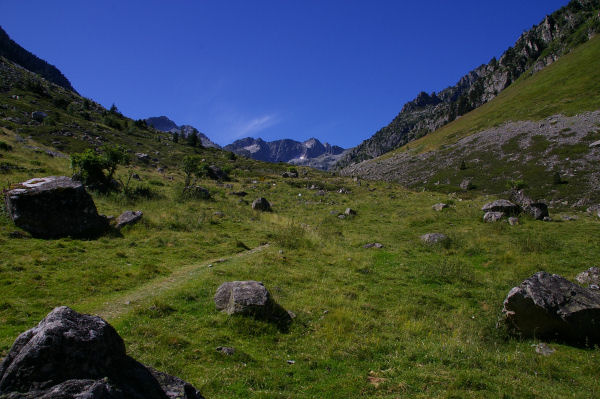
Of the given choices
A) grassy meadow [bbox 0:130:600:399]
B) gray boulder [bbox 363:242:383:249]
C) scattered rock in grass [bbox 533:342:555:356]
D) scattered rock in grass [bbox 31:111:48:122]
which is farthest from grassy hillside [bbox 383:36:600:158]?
scattered rock in grass [bbox 31:111:48:122]

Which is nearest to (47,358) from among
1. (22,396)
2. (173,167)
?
(22,396)

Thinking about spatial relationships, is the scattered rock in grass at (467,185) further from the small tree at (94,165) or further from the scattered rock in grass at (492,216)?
the small tree at (94,165)

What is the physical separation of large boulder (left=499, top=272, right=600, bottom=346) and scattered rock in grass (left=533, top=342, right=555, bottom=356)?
1.70 feet

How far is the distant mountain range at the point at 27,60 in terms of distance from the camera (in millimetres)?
136875

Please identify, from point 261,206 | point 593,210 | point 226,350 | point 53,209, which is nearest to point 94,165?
point 53,209

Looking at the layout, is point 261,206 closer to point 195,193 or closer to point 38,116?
point 195,193

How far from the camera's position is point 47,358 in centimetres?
409

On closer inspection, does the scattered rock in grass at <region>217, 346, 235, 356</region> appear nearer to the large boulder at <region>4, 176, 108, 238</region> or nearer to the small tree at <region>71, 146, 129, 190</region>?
the large boulder at <region>4, 176, 108, 238</region>

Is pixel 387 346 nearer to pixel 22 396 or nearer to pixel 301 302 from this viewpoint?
pixel 301 302

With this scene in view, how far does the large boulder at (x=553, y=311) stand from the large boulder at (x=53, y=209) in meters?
21.3

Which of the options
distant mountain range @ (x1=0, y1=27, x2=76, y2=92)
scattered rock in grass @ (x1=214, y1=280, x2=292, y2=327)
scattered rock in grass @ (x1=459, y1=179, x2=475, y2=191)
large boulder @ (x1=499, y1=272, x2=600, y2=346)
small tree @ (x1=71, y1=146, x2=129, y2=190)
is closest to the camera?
large boulder @ (x1=499, y1=272, x2=600, y2=346)

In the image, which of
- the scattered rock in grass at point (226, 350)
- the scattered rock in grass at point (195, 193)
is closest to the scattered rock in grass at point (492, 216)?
the scattered rock in grass at point (226, 350)

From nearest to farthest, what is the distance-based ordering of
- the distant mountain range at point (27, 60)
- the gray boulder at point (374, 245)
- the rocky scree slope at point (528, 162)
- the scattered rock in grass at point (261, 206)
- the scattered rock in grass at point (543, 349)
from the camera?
the scattered rock in grass at point (543, 349), the gray boulder at point (374, 245), the scattered rock in grass at point (261, 206), the rocky scree slope at point (528, 162), the distant mountain range at point (27, 60)

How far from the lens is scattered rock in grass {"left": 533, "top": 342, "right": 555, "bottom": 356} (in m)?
8.73
